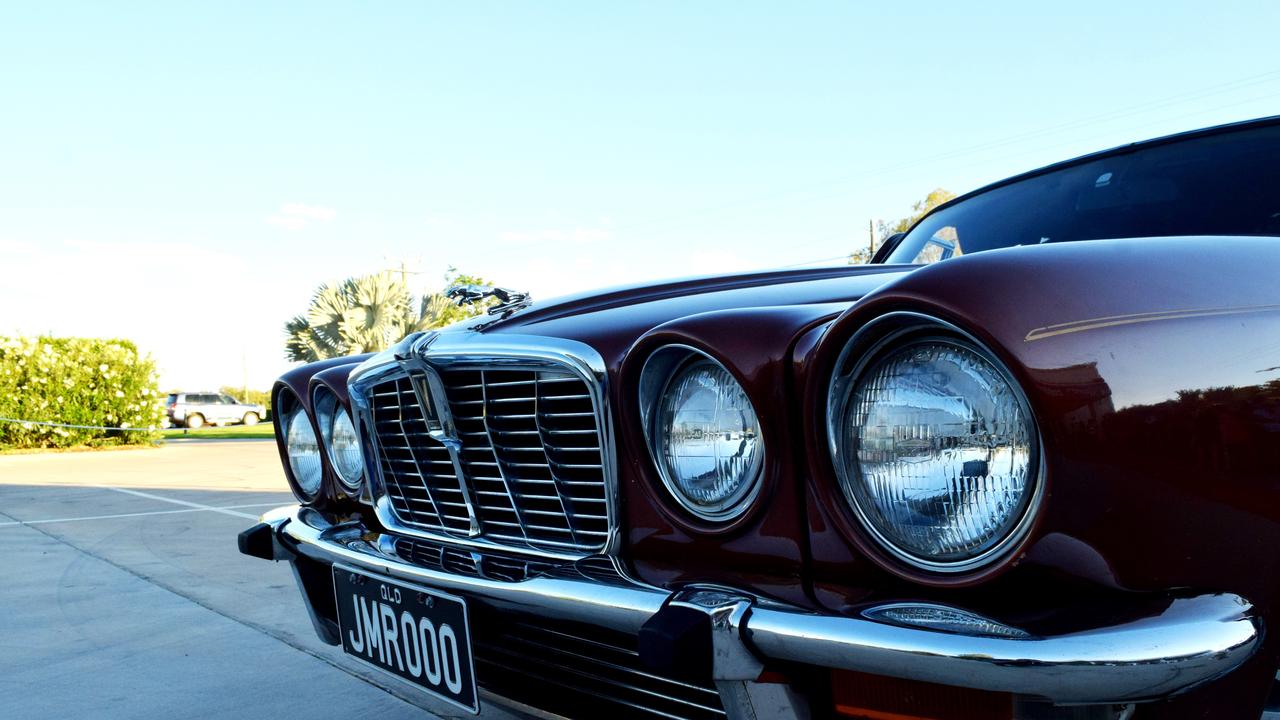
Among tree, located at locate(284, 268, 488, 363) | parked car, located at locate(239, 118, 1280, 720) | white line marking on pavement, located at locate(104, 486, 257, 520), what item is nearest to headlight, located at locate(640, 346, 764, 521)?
parked car, located at locate(239, 118, 1280, 720)

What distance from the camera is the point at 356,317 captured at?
50.0ft

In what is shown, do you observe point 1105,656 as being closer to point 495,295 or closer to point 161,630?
point 495,295

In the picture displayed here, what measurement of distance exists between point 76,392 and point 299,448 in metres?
16.3

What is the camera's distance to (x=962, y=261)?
1177 mm

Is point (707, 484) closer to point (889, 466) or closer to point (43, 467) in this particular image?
point (889, 466)

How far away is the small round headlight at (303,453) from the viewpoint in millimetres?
2662

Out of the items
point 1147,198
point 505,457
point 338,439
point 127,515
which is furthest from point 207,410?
point 1147,198

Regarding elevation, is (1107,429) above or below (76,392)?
below

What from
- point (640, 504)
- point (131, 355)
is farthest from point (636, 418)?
point (131, 355)

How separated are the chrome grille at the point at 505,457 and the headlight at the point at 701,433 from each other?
141mm

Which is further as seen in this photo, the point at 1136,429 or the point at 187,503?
the point at 187,503

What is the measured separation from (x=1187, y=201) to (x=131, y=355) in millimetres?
18123

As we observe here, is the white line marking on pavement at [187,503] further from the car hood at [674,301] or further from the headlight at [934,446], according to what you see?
the headlight at [934,446]

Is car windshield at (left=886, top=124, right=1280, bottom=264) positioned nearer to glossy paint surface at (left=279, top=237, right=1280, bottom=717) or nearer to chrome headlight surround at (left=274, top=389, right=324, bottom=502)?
glossy paint surface at (left=279, top=237, right=1280, bottom=717)
